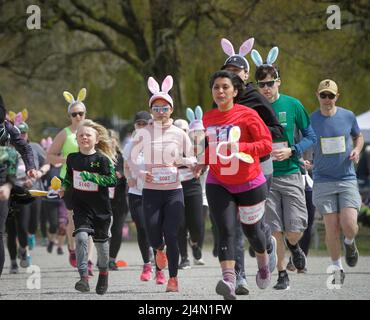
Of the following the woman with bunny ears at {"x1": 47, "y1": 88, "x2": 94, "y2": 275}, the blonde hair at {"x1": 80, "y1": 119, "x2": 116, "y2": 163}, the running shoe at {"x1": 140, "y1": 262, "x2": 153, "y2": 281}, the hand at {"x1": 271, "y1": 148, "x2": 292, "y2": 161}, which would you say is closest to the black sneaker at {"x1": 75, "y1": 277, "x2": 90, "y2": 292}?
the blonde hair at {"x1": 80, "y1": 119, "x2": 116, "y2": 163}

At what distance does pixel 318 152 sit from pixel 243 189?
2.29 metres

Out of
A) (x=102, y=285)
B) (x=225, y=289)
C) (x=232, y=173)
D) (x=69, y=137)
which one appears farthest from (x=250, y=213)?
(x=69, y=137)

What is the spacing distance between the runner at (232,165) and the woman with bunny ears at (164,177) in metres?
1.42

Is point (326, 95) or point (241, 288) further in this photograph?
point (326, 95)

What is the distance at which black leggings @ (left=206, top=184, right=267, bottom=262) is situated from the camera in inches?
349

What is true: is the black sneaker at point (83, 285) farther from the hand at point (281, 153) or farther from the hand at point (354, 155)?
the hand at point (354, 155)

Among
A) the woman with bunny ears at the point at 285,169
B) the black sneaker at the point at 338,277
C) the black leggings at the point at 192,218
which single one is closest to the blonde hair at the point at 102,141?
the woman with bunny ears at the point at 285,169

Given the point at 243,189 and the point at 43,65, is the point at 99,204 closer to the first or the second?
the point at 243,189

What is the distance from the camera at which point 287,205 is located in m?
10.8

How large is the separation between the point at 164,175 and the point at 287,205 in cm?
123

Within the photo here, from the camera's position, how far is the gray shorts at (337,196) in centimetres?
1091

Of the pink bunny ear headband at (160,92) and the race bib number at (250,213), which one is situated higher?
the pink bunny ear headband at (160,92)

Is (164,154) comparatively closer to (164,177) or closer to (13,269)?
(164,177)
